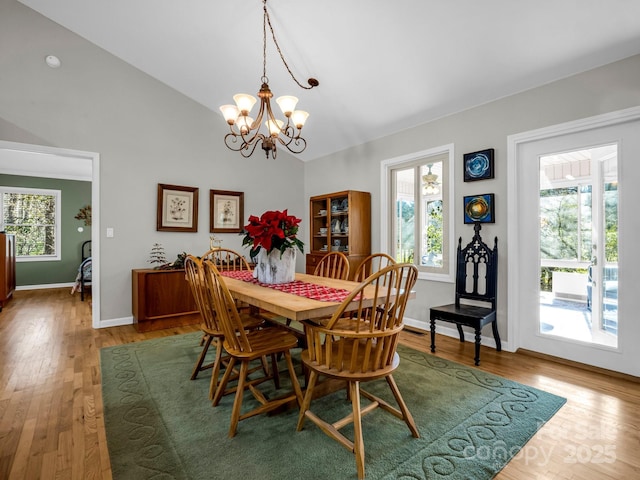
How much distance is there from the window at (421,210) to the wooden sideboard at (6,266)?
18.3 feet

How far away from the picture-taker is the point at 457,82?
3084 millimetres

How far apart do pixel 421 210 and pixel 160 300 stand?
127 inches

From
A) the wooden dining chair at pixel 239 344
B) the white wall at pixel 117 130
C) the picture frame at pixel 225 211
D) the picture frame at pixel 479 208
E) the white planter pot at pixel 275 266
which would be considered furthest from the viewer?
the picture frame at pixel 225 211

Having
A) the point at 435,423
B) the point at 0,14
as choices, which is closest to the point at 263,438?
the point at 435,423

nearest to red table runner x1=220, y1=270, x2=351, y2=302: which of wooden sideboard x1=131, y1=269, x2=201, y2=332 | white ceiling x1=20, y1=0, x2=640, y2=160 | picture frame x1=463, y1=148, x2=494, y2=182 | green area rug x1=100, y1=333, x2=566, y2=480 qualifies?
green area rug x1=100, y1=333, x2=566, y2=480

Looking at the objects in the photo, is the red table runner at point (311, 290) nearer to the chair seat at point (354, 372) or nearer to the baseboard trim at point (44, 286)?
the chair seat at point (354, 372)

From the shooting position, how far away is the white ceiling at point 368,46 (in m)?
2.38

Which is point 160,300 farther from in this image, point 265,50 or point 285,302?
point 265,50

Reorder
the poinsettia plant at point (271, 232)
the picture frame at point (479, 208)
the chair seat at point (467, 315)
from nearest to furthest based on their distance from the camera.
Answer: the poinsettia plant at point (271, 232), the chair seat at point (467, 315), the picture frame at point (479, 208)

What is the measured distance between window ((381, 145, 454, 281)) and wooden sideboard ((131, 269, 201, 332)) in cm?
253

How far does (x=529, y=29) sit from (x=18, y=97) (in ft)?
15.7

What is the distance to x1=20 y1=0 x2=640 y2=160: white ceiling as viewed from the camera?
2377mm

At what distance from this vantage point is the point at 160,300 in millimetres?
3926

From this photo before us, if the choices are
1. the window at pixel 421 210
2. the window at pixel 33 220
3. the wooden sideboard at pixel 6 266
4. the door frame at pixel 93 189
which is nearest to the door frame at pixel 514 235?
the window at pixel 421 210
